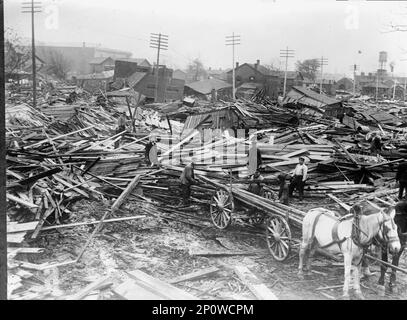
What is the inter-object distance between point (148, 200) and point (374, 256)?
4.87 meters

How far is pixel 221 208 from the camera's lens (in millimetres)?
8047

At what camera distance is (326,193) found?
8133 millimetres

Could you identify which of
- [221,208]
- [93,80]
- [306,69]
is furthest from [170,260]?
[306,69]

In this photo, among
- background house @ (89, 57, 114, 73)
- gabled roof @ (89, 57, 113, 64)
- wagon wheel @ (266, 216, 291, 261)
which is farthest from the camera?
background house @ (89, 57, 114, 73)

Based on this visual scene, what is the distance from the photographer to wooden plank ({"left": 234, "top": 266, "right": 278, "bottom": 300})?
570 centimetres

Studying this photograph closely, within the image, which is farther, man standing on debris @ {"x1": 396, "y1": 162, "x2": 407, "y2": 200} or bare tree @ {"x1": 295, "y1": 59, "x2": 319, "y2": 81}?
bare tree @ {"x1": 295, "y1": 59, "x2": 319, "y2": 81}

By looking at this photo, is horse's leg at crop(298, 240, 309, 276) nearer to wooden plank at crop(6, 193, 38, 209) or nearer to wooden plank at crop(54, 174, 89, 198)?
wooden plank at crop(54, 174, 89, 198)

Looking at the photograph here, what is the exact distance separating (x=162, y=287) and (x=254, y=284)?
1454mm

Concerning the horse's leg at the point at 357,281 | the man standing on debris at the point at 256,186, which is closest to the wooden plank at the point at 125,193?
the man standing on debris at the point at 256,186

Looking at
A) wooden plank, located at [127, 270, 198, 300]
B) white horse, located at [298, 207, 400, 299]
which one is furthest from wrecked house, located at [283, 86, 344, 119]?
wooden plank, located at [127, 270, 198, 300]

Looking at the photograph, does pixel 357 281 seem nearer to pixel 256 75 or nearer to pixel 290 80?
pixel 256 75

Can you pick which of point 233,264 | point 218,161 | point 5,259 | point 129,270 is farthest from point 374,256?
point 5,259

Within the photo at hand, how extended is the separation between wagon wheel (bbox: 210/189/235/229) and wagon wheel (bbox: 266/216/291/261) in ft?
3.40

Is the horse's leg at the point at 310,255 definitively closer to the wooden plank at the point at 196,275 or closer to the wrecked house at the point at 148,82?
the wooden plank at the point at 196,275
